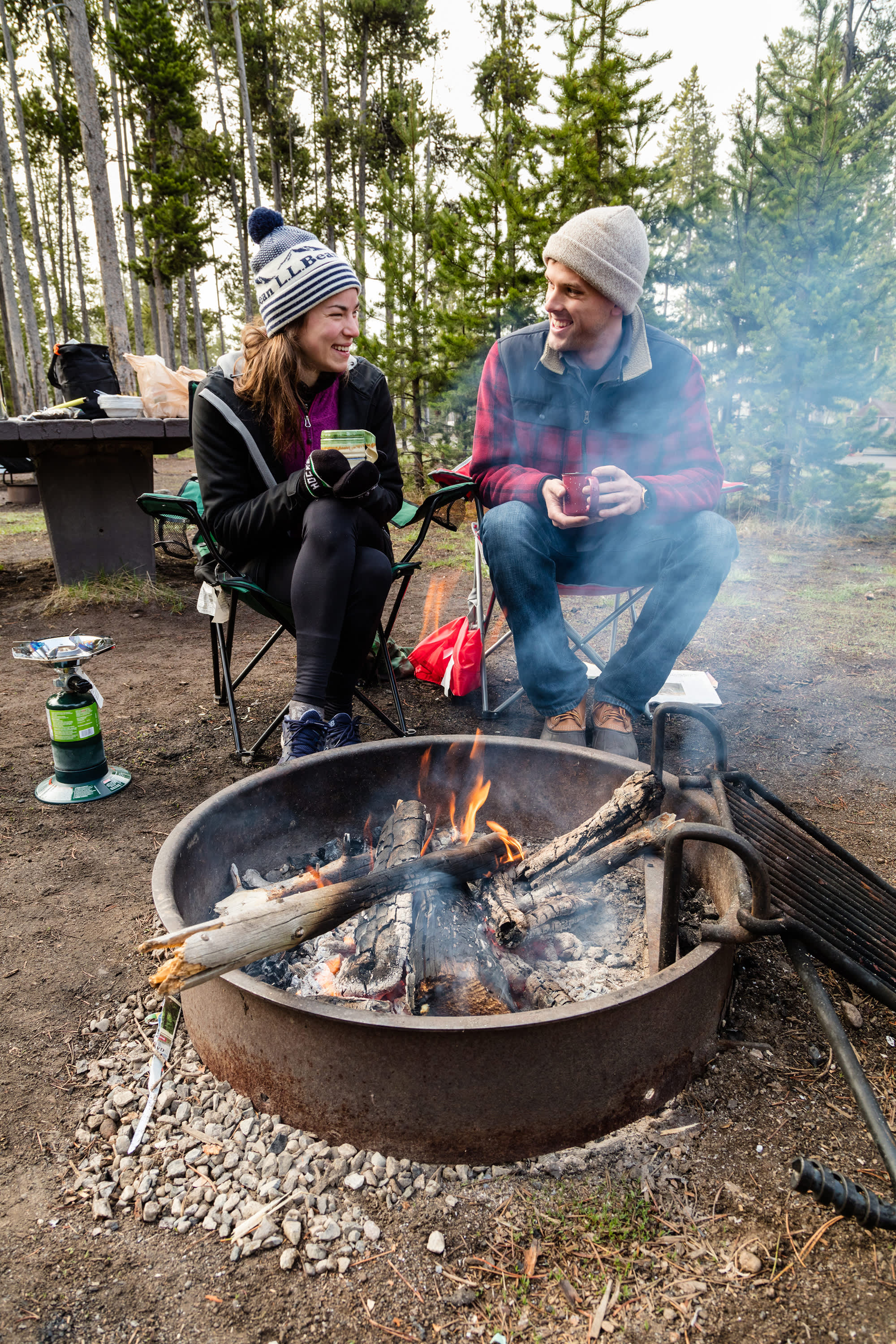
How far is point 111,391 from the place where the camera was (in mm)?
7648

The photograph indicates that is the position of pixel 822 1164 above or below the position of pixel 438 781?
below

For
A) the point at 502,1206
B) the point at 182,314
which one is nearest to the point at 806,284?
the point at 502,1206

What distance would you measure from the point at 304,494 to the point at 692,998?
1797 millimetres

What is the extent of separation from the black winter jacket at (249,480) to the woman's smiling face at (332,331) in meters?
0.15

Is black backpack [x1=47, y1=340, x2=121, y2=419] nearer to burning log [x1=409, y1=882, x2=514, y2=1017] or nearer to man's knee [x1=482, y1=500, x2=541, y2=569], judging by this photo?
man's knee [x1=482, y1=500, x2=541, y2=569]

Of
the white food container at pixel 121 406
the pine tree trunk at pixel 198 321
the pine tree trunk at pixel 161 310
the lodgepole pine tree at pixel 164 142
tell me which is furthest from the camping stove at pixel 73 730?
the pine tree trunk at pixel 198 321

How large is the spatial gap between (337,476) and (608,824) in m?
1.35

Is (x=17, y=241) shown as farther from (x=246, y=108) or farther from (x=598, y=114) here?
(x=598, y=114)

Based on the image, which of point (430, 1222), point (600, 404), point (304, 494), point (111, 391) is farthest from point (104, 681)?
point (111, 391)

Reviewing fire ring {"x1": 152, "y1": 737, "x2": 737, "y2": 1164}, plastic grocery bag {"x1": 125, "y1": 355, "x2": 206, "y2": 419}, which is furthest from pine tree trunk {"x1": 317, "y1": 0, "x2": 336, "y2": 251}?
fire ring {"x1": 152, "y1": 737, "x2": 737, "y2": 1164}

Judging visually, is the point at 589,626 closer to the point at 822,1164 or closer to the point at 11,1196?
the point at 822,1164

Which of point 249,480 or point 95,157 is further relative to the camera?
point 95,157

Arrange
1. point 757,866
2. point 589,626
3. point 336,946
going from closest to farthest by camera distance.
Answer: point 757,866, point 336,946, point 589,626

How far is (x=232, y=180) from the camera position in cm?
2330
